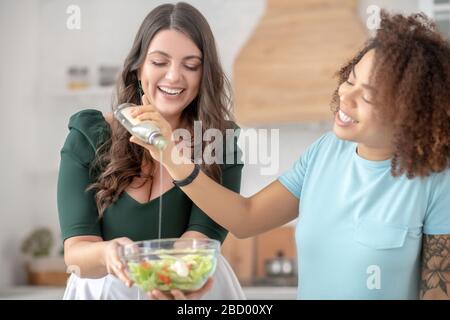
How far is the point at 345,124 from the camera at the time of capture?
1.12 m

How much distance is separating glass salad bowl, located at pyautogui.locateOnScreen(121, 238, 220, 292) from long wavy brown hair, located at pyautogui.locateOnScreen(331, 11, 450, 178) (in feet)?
1.31

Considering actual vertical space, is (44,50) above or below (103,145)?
above

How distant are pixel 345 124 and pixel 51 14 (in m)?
3.05

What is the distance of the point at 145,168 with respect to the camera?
1.37 m

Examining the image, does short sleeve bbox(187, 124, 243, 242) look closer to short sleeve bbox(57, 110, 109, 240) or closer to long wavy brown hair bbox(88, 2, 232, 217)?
long wavy brown hair bbox(88, 2, 232, 217)

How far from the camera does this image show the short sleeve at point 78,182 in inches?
49.4

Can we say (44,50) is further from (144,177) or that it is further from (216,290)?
(216,290)

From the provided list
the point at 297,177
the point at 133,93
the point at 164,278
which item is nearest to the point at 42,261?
the point at 133,93

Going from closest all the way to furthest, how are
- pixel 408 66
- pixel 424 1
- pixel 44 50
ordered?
pixel 408 66, pixel 424 1, pixel 44 50

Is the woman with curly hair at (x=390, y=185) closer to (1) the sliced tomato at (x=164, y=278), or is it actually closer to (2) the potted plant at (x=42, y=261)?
(1) the sliced tomato at (x=164, y=278)

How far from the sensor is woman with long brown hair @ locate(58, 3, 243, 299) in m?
1.26

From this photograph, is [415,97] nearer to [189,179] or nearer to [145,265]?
[189,179]

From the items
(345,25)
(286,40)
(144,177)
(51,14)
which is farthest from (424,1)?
(144,177)

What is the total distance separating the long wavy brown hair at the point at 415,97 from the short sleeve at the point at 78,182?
591 mm
